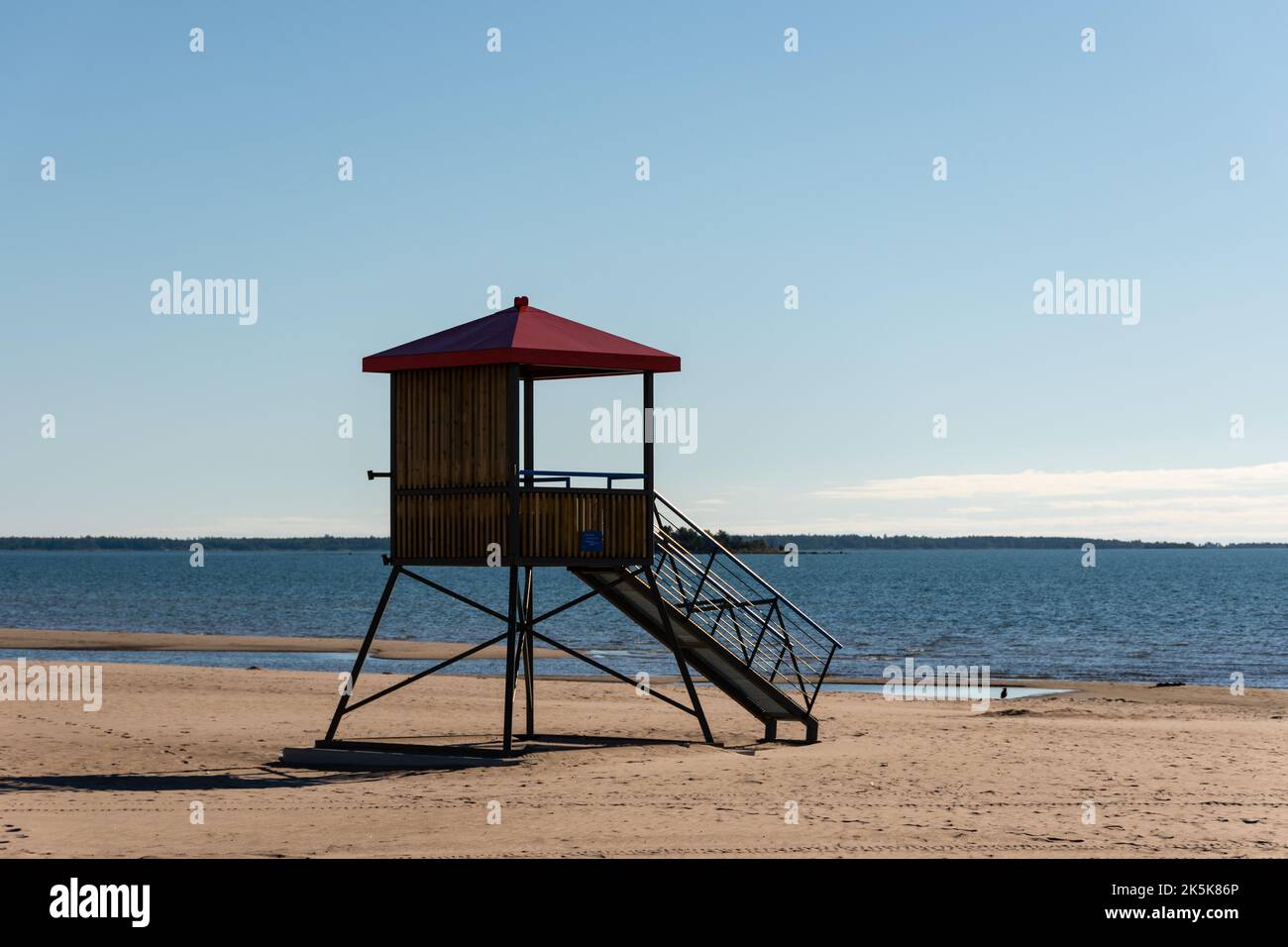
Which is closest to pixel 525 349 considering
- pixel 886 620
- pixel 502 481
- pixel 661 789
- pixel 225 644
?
pixel 502 481

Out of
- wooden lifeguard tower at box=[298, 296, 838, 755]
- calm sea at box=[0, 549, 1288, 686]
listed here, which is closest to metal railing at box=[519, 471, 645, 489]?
wooden lifeguard tower at box=[298, 296, 838, 755]

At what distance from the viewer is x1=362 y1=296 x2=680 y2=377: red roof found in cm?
1786

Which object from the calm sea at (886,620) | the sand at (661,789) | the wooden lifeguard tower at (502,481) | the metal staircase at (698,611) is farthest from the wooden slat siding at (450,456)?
the calm sea at (886,620)

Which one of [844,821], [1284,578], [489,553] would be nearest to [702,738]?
[489,553]

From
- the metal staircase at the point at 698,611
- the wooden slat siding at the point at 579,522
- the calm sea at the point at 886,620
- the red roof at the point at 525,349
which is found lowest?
the calm sea at the point at 886,620

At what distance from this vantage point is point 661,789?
15.4 m

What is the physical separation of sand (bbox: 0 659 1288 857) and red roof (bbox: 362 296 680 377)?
4.91m

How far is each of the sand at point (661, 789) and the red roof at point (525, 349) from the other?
4.91 meters

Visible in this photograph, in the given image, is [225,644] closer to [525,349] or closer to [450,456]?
[450,456]

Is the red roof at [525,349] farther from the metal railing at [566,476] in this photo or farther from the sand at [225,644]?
the sand at [225,644]

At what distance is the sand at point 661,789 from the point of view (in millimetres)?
12633
